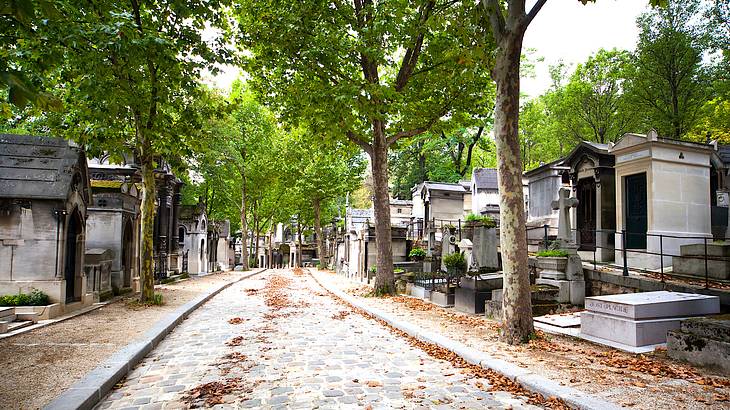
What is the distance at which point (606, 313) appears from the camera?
7062 millimetres

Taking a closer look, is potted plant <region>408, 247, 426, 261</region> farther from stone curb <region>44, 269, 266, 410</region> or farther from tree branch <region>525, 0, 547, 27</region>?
tree branch <region>525, 0, 547, 27</region>

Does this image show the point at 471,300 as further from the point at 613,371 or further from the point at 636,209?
the point at 636,209

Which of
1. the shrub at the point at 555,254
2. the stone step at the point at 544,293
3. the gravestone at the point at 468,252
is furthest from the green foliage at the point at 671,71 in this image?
the stone step at the point at 544,293

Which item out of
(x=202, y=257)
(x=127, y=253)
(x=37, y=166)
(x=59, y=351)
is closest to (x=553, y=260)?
Answer: (x=59, y=351)

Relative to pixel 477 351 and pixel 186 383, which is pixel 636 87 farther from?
pixel 186 383

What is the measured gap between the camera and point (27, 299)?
9.08 meters

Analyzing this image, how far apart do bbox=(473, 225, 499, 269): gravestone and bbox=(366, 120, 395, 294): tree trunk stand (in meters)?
2.92

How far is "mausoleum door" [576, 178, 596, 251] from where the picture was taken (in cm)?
1523

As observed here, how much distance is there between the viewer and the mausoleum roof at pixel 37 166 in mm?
9547

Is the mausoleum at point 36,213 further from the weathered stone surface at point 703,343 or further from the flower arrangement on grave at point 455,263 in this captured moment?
the weathered stone surface at point 703,343

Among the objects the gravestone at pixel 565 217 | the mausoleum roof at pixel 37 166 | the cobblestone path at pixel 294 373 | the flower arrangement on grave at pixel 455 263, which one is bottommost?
the cobblestone path at pixel 294 373

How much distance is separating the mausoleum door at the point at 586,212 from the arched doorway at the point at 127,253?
50.4ft

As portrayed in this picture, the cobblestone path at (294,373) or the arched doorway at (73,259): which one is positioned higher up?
the arched doorway at (73,259)

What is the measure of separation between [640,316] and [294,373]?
508 cm
